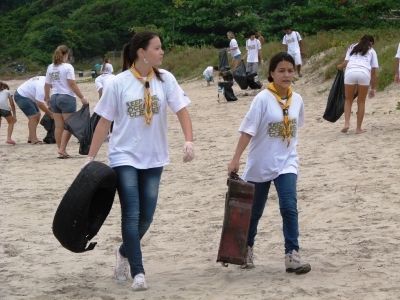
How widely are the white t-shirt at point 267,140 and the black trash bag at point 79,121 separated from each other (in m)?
5.95

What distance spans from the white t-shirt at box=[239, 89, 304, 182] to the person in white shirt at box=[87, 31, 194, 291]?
1.47 feet

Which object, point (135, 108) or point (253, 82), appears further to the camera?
point (253, 82)

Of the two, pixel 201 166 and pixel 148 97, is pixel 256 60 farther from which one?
pixel 148 97

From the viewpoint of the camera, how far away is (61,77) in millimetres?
11492

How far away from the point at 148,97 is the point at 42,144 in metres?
9.02

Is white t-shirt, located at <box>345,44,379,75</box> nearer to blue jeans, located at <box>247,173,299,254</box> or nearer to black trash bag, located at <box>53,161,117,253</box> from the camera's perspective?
blue jeans, located at <box>247,173,299,254</box>

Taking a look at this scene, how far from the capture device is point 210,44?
40.4 m

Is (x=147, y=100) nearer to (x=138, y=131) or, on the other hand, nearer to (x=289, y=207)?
(x=138, y=131)

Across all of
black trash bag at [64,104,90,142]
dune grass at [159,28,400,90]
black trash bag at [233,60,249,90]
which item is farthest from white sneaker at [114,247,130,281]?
black trash bag at [233,60,249,90]

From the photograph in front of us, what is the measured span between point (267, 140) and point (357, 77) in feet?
20.3

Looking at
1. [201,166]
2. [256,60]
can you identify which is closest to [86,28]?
[256,60]

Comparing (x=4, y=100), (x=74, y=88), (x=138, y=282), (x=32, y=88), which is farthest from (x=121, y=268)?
(x=4, y=100)

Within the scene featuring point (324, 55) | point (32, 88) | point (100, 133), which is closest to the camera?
point (100, 133)

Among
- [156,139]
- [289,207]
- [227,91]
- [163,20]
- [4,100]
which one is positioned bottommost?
[227,91]
